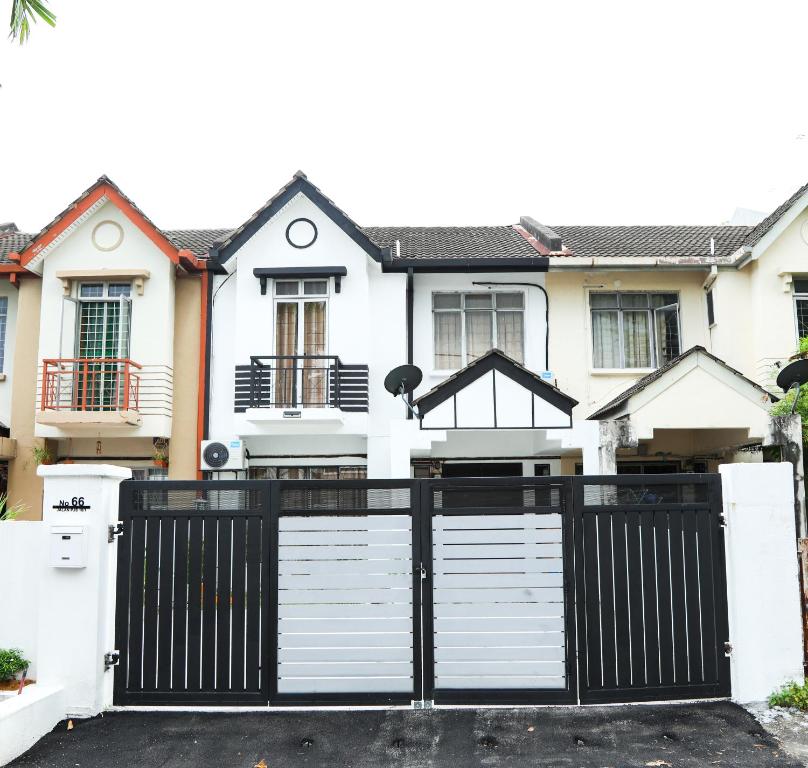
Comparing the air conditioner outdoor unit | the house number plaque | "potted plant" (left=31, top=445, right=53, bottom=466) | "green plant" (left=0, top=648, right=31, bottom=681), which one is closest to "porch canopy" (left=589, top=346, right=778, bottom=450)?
the air conditioner outdoor unit

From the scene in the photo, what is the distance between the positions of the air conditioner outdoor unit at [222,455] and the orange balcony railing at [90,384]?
1.59 m

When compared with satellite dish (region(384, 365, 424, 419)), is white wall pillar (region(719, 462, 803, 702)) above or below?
below

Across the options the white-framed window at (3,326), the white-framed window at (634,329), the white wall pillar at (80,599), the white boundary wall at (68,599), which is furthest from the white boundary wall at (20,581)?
the white-framed window at (634,329)

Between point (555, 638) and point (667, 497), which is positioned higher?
point (667, 497)

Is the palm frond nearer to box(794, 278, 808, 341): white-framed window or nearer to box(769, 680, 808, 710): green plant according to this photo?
box(769, 680, 808, 710): green plant

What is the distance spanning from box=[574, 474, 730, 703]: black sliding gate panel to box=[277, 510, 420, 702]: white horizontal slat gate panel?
150 centimetres

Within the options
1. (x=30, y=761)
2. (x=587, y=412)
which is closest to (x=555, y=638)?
(x=30, y=761)

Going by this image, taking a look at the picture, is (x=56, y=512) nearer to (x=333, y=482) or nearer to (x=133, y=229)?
(x=333, y=482)

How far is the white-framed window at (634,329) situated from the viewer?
15008mm

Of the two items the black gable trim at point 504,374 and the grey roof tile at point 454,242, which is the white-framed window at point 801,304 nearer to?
the grey roof tile at point 454,242

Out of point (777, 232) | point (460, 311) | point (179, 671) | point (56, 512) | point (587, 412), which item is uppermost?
point (777, 232)

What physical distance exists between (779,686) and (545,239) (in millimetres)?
10809

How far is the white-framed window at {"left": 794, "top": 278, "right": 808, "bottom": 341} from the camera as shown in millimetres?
14305

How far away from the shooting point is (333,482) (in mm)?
6301
